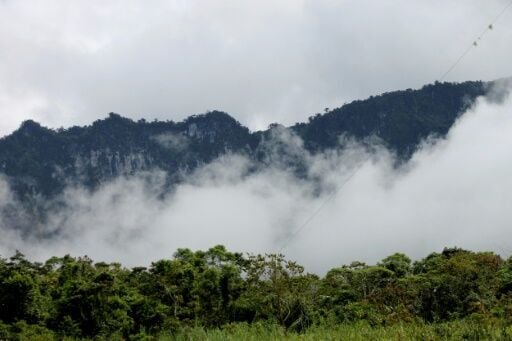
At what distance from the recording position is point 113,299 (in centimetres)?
2380

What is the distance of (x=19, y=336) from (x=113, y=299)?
527 centimetres

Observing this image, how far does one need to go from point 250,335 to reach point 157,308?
19.5m

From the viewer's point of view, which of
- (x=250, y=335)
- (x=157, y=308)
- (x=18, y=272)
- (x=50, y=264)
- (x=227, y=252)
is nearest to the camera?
(x=250, y=335)

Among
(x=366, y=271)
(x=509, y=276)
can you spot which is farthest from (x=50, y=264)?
(x=509, y=276)

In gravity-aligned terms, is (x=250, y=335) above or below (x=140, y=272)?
below

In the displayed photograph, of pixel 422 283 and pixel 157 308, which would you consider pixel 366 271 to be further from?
pixel 157 308

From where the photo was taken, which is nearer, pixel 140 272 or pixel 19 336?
pixel 19 336

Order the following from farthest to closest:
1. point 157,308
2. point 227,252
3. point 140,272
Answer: point 227,252, point 140,272, point 157,308

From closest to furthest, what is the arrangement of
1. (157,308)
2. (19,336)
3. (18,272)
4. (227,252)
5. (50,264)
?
(19,336)
(18,272)
(157,308)
(227,252)
(50,264)

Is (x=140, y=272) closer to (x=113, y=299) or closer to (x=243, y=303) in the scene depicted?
(x=243, y=303)

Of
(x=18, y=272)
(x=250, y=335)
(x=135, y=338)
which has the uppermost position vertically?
(x=18, y=272)

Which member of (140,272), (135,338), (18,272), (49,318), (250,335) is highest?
(140,272)

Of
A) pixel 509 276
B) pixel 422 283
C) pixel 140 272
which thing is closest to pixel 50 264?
pixel 140 272

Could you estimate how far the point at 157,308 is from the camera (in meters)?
27.2
